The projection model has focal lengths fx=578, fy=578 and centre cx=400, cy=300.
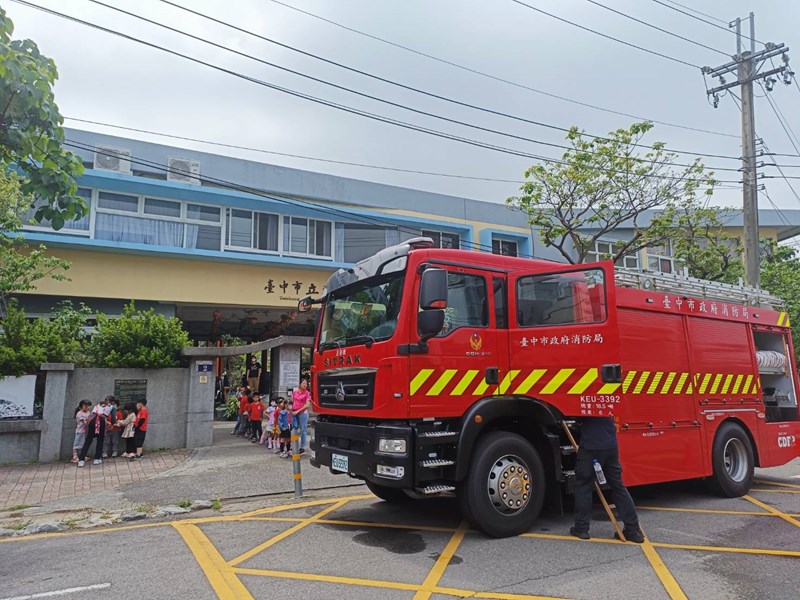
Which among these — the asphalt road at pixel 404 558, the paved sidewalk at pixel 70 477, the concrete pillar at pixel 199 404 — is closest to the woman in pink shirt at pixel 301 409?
the paved sidewalk at pixel 70 477

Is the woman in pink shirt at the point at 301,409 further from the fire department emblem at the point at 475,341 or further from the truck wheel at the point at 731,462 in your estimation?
the truck wheel at the point at 731,462

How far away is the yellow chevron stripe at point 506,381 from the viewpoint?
6.39m

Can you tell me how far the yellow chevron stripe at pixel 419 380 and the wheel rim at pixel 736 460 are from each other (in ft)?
16.9

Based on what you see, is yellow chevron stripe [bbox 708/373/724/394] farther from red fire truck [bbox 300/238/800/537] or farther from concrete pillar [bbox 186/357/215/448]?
concrete pillar [bbox 186/357/215/448]

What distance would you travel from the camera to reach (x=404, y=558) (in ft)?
17.7

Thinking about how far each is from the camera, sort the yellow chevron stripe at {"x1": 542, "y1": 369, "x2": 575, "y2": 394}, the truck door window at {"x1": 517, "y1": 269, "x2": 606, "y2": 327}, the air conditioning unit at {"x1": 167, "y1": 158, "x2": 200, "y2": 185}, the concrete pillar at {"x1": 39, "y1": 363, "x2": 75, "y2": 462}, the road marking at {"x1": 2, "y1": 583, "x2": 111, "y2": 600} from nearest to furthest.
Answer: the road marking at {"x1": 2, "y1": 583, "x2": 111, "y2": 600} < the truck door window at {"x1": 517, "y1": 269, "x2": 606, "y2": 327} < the yellow chevron stripe at {"x1": 542, "y1": 369, "x2": 575, "y2": 394} < the concrete pillar at {"x1": 39, "y1": 363, "x2": 75, "y2": 462} < the air conditioning unit at {"x1": 167, "y1": 158, "x2": 200, "y2": 185}

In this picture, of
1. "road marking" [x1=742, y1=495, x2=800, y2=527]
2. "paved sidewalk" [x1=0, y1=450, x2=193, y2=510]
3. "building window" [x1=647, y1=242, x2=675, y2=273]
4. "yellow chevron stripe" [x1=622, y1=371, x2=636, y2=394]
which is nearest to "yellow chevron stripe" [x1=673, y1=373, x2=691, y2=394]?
"yellow chevron stripe" [x1=622, y1=371, x2=636, y2=394]

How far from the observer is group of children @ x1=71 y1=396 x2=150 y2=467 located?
11523 millimetres

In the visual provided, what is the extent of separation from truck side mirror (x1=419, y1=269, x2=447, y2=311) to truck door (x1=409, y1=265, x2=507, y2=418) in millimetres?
379

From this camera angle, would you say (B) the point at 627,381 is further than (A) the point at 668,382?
No

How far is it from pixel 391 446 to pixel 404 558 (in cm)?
102

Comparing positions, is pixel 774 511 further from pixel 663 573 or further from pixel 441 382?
pixel 441 382

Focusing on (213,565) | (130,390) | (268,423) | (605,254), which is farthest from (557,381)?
(605,254)

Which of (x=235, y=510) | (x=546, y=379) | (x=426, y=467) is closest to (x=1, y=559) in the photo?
(x=235, y=510)
